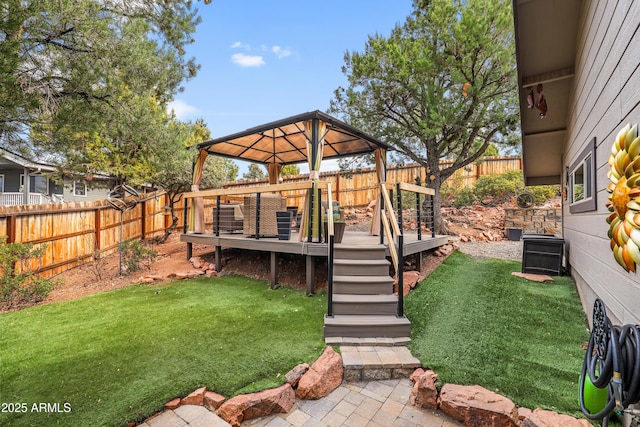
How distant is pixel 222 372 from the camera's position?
271 centimetres

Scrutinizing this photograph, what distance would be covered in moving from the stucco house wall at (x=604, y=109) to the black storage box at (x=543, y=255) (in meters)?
1.21

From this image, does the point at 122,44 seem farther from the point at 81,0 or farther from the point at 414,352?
the point at 414,352

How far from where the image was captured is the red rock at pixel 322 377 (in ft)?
8.46

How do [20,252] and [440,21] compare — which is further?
[440,21]

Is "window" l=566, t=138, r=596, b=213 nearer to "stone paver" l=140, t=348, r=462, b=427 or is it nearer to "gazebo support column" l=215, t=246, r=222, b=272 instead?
"stone paver" l=140, t=348, r=462, b=427

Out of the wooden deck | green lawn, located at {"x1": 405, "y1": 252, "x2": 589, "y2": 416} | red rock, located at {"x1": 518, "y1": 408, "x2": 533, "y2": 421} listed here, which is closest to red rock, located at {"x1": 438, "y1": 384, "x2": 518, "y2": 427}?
red rock, located at {"x1": 518, "y1": 408, "x2": 533, "y2": 421}

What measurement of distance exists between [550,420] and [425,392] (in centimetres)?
87

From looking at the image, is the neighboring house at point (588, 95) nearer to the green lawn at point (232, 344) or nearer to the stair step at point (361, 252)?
the green lawn at point (232, 344)

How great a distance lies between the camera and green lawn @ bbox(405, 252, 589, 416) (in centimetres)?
248

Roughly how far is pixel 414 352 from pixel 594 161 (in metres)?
2.88

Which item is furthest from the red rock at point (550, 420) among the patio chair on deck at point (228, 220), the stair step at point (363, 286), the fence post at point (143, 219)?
the fence post at point (143, 219)

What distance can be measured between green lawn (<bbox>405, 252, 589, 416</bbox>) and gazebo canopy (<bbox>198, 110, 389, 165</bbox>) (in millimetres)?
3911

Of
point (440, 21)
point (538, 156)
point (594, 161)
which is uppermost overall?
point (440, 21)

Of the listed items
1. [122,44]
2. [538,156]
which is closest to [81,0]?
[122,44]
